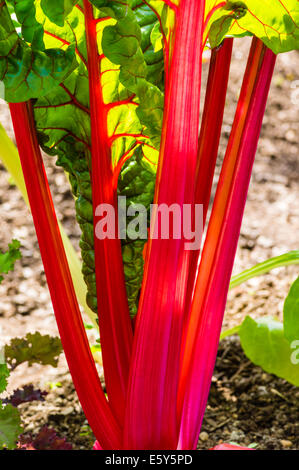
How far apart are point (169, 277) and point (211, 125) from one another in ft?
1.03

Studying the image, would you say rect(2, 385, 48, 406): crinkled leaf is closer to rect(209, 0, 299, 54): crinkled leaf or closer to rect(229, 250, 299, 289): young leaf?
rect(229, 250, 299, 289): young leaf

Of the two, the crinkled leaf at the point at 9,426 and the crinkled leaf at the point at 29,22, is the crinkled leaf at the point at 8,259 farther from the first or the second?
the crinkled leaf at the point at 29,22

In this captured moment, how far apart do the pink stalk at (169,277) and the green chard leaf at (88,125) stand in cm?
6

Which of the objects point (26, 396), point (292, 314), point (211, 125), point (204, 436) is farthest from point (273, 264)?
point (26, 396)

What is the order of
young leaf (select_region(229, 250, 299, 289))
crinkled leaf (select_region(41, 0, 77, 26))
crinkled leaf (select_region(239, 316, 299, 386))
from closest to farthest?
crinkled leaf (select_region(41, 0, 77, 26)) → young leaf (select_region(229, 250, 299, 289)) → crinkled leaf (select_region(239, 316, 299, 386))

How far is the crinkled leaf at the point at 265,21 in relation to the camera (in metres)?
0.84

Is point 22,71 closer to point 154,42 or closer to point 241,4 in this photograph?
point 154,42

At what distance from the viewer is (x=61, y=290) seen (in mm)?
926

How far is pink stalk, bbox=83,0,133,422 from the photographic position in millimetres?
936

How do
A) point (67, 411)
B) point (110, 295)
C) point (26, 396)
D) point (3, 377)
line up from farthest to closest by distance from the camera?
point (67, 411)
point (26, 396)
point (110, 295)
point (3, 377)

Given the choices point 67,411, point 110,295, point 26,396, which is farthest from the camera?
point 67,411

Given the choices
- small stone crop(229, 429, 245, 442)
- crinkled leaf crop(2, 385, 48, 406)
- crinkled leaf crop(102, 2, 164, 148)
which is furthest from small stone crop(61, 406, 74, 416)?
crinkled leaf crop(102, 2, 164, 148)

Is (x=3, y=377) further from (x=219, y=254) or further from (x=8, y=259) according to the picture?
(x=219, y=254)

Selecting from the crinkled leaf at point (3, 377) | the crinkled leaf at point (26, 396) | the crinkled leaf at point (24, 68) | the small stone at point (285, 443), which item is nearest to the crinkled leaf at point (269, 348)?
the small stone at point (285, 443)
